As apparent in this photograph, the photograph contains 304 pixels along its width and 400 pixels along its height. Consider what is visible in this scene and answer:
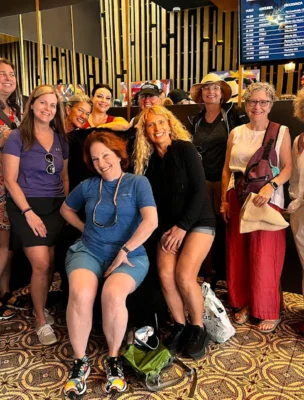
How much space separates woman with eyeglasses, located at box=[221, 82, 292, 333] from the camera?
2.65 meters

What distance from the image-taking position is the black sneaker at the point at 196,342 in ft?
7.96

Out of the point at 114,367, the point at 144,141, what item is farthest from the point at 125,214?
the point at 114,367

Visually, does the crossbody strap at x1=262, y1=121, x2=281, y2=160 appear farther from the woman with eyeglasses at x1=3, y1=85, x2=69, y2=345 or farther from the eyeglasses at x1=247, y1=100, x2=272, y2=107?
the woman with eyeglasses at x1=3, y1=85, x2=69, y2=345

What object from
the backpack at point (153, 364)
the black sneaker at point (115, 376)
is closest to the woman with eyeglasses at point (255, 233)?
the backpack at point (153, 364)

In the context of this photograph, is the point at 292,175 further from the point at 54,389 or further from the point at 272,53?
the point at 54,389

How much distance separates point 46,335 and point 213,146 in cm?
191

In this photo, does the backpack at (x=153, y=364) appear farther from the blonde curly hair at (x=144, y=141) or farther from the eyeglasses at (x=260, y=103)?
the eyeglasses at (x=260, y=103)

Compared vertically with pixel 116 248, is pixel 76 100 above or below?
above

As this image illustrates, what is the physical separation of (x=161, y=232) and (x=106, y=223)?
430 mm

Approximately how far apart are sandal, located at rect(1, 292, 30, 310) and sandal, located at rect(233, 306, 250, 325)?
1.69 m

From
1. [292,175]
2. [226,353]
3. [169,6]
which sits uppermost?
[169,6]

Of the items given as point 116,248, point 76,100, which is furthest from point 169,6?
point 116,248

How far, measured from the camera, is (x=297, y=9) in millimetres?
3564

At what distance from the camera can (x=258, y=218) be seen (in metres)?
2.62
